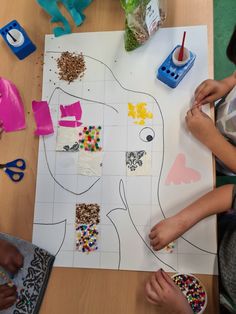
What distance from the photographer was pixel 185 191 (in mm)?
757

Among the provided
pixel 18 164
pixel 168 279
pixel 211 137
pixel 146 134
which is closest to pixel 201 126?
pixel 211 137

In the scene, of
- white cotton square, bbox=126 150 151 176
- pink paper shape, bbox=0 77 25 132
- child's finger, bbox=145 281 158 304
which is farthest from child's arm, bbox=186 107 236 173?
pink paper shape, bbox=0 77 25 132

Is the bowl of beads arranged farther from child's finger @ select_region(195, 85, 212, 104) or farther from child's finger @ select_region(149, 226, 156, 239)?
child's finger @ select_region(195, 85, 212, 104)

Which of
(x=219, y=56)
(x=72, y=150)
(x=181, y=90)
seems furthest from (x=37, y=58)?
(x=219, y=56)

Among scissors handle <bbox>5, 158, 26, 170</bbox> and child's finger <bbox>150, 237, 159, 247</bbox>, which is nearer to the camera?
child's finger <bbox>150, 237, 159, 247</bbox>

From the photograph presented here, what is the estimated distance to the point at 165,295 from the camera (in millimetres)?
684

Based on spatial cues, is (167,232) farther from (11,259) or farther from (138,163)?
(11,259)

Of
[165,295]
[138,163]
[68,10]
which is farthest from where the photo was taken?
[68,10]

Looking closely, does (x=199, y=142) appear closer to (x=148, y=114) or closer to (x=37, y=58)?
(x=148, y=114)

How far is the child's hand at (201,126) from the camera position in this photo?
0.76 m

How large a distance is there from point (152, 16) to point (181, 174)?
15.3 inches

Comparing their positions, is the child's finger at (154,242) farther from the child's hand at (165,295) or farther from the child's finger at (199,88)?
the child's finger at (199,88)

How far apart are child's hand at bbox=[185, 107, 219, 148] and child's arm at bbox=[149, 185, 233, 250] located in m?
0.13

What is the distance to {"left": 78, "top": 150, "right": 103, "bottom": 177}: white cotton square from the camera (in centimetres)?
80
